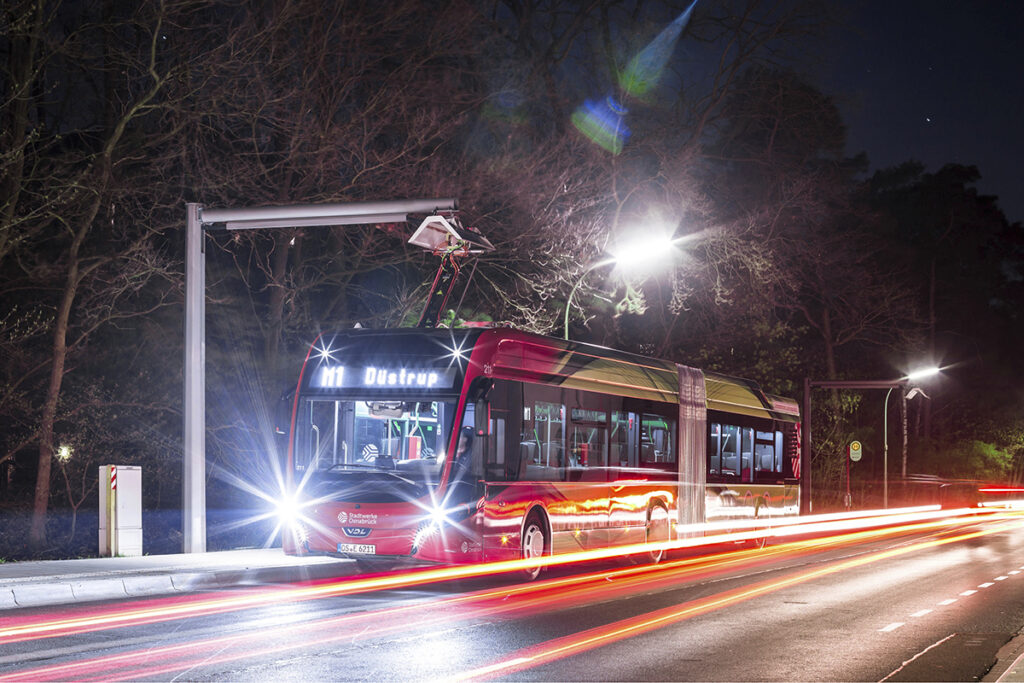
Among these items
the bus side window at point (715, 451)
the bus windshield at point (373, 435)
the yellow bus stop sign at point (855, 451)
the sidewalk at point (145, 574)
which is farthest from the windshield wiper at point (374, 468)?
the yellow bus stop sign at point (855, 451)

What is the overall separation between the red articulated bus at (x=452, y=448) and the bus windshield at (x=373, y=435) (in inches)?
0.7

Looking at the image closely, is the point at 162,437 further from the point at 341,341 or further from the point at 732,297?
the point at 732,297

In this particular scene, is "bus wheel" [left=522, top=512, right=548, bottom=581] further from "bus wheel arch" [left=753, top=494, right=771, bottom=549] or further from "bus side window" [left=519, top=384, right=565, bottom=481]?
"bus wheel arch" [left=753, top=494, right=771, bottom=549]

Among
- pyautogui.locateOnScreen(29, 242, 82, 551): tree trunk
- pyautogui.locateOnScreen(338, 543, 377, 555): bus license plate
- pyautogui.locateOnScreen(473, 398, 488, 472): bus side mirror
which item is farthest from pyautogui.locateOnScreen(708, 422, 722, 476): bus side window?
pyautogui.locateOnScreen(29, 242, 82, 551): tree trunk

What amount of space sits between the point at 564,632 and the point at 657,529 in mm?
10259

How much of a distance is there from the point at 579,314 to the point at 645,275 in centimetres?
462

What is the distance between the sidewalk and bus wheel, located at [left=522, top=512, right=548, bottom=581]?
2.85m

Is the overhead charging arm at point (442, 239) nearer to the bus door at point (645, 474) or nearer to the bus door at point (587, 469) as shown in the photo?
the bus door at point (587, 469)

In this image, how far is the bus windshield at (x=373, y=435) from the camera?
16.2 metres

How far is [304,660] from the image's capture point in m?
9.98

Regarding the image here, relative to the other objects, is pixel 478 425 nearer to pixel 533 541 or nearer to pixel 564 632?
pixel 533 541

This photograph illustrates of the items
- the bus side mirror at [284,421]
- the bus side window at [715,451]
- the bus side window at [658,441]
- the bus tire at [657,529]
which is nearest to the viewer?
the bus side mirror at [284,421]

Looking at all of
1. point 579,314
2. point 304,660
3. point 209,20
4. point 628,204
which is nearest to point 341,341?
point 304,660

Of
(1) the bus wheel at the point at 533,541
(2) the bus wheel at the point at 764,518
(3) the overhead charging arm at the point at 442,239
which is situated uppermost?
(3) the overhead charging arm at the point at 442,239
